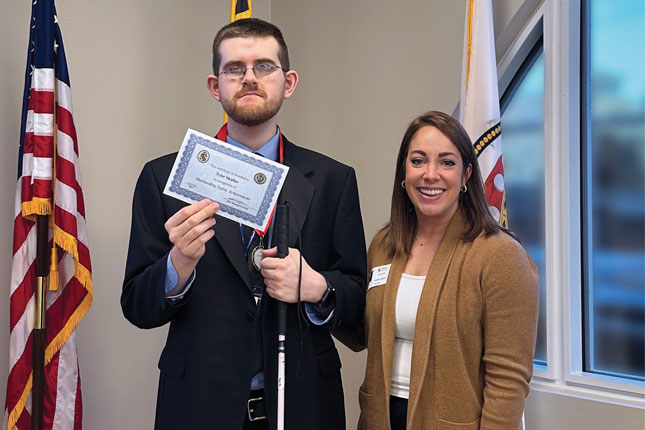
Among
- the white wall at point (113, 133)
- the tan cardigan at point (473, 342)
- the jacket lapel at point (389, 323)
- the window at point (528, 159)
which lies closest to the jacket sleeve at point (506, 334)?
the tan cardigan at point (473, 342)

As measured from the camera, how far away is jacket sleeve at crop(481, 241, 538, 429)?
177 cm

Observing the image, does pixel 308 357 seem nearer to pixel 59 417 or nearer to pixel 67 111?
pixel 59 417

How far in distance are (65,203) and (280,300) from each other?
1.55 metres

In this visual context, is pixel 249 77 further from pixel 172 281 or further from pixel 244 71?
pixel 172 281

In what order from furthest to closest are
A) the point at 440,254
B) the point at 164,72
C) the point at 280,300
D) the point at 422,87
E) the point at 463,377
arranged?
1. the point at 164,72
2. the point at 422,87
3. the point at 440,254
4. the point at 463,377
5. the point at 280,300

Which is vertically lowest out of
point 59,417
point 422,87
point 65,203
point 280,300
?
point 59,417

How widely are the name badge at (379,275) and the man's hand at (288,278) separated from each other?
1.10 ft

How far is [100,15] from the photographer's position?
135 inches

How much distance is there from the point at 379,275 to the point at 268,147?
52 cm

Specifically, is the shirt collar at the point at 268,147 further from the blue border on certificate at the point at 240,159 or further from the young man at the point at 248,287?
the blue border on certificate at the point at 240,159

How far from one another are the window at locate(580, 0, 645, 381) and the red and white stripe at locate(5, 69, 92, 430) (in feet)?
7.24

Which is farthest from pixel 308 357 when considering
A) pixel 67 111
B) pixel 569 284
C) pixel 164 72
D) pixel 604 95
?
pixel 164 72

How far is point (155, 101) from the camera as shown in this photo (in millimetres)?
3668

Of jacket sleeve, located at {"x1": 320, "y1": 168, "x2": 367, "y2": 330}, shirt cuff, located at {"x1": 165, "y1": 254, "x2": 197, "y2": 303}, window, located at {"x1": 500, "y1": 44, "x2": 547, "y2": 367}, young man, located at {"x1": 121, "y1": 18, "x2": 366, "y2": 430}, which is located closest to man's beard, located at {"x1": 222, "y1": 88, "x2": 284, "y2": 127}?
young man, located at {"x1": 121, "y1": 18, "x2": 366, "y2": 430}
